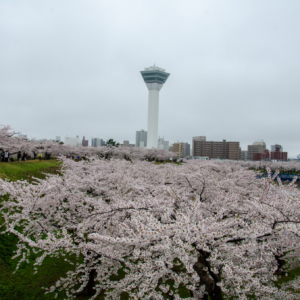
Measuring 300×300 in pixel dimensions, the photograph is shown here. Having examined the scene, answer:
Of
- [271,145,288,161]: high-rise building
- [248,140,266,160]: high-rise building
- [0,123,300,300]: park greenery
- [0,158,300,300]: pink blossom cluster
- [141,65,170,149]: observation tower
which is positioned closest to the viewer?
[0,158,300,300]: pink blossom cluster

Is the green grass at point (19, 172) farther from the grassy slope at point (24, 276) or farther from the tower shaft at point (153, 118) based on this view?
the tower shaft at point (153, 118)

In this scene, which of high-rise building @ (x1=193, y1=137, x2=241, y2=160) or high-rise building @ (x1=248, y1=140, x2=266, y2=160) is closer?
high-rise building @ (x1=193, y1=137, x2=241, y2=160)

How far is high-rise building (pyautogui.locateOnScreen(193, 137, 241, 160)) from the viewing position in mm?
145500

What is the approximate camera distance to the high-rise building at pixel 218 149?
146m

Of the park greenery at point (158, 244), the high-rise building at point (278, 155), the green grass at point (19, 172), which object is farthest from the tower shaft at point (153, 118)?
the park greenery at point (158, 244)

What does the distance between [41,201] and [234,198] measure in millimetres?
6684

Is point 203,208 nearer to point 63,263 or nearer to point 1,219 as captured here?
point 63,263

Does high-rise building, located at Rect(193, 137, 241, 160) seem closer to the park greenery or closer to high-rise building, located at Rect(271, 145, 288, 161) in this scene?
high-rise building, located at Rect(271, 145, 288, 161)

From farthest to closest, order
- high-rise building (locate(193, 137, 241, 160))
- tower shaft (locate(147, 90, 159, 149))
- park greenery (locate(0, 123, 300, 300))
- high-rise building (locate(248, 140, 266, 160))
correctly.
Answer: high-rise building (locate(248, 140, 266, 160)), high-rise building (locate(193, 137, 241, 160)), tower shaft (locate(147, 90, 159, 149)), park greenery (locate(0, 123, 300, 300))

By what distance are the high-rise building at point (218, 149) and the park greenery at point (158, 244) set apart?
140785 millimetres

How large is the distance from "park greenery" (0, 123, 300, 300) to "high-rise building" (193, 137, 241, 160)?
14078 cm

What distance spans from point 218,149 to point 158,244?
152 meters

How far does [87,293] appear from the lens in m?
8.10

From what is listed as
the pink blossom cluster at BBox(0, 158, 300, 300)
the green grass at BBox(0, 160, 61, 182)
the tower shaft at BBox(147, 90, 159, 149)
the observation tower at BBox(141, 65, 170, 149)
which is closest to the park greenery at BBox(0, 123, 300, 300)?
the pink blossom cluster at BBox(0, 158, 300, 300)
